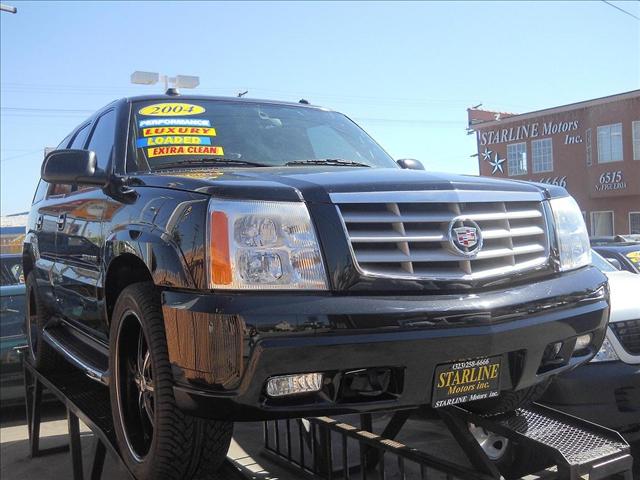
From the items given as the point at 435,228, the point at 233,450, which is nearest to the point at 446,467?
the point at 435,228

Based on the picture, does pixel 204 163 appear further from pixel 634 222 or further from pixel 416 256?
pixel 634 222

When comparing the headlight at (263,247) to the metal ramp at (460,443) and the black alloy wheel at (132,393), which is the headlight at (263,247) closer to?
the black alloy wheel at (132,393)

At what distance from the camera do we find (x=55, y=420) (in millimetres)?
7180

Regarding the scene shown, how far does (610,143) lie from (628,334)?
89.6ft

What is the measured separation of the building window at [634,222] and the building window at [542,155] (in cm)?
437

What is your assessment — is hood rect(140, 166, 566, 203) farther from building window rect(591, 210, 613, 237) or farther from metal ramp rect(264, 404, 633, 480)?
building window rect(591, 210, 613, 237)

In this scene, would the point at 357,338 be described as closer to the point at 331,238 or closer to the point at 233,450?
the point at 331,238

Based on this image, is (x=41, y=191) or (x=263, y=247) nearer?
(x=263, y=247)

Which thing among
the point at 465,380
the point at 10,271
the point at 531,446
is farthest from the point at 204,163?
the point at 10,271

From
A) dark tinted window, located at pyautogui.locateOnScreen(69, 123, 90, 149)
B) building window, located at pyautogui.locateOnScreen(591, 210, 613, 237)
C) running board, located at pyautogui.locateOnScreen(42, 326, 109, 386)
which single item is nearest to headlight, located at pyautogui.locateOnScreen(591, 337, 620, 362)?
running board, located at pyautogui.locateOnScreen(42, 326, 109, 386)

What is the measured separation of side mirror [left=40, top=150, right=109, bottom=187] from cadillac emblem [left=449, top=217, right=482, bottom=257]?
1606 mm

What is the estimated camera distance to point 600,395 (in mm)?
3635

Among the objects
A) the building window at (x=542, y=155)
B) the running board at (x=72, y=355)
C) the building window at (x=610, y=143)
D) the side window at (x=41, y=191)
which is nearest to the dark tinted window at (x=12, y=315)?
the side window at (x=41, y=191)

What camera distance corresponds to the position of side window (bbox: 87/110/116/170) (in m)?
3.49
